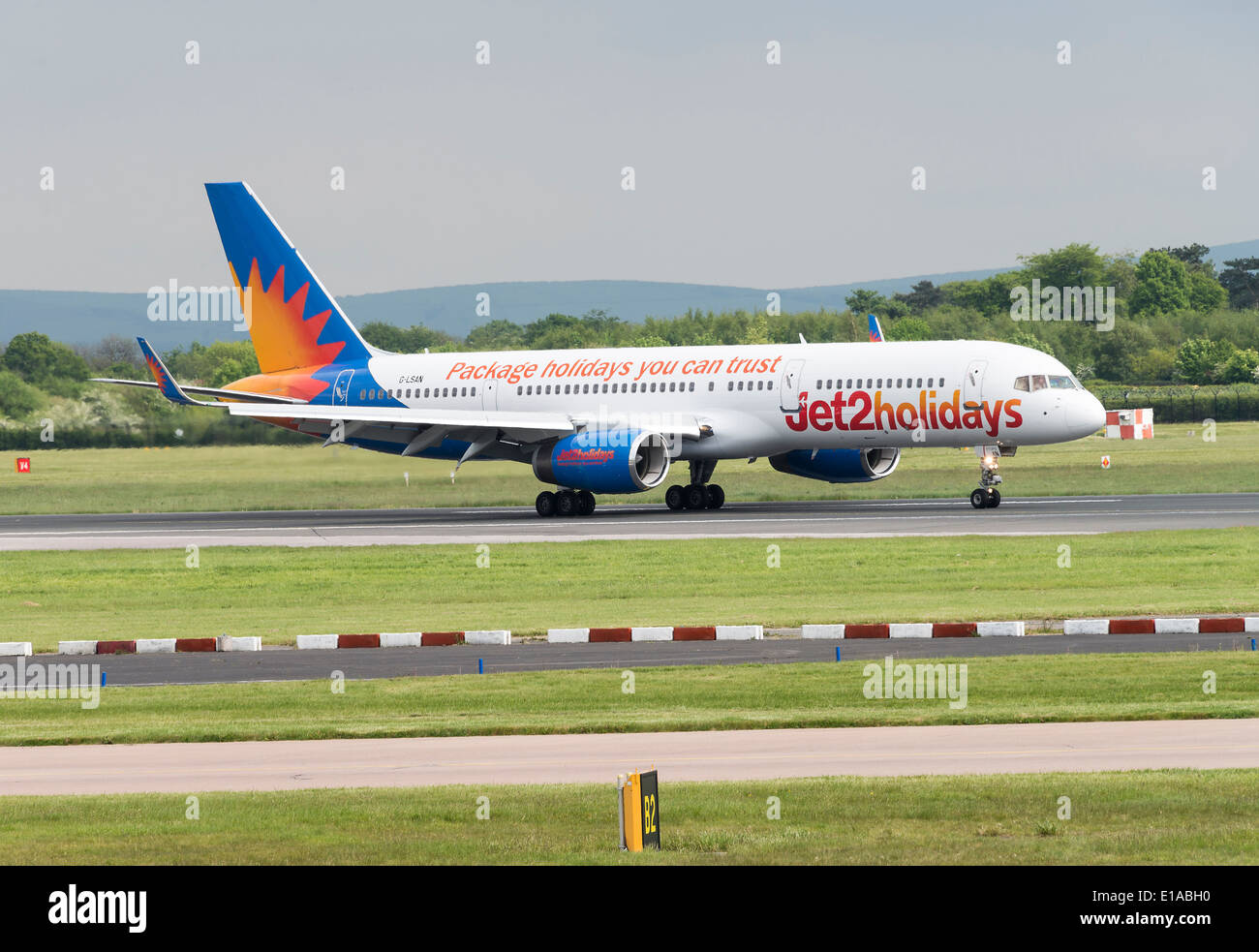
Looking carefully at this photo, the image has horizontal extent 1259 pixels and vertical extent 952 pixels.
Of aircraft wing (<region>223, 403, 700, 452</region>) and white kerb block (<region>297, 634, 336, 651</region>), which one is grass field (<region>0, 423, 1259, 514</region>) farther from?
white kerb block (<region>297, 634, 336, 651</region>)

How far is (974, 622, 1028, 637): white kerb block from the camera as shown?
2448 cm

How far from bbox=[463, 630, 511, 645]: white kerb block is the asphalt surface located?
0.65 feet

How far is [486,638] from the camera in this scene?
2588 cm

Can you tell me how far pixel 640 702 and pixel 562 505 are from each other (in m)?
32.7

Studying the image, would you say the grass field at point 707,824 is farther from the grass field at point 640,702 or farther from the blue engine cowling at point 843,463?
the blue engine cowling at point 843,463

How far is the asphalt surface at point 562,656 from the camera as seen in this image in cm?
2277

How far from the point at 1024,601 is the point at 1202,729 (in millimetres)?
12213

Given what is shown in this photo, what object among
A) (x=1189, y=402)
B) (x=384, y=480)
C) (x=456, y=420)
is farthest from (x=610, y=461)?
(x=1189, y=402)

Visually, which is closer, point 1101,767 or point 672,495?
point 1101,767

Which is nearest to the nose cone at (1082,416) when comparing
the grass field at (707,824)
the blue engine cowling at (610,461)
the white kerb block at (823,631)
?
the blue engine cowling at (610,461)

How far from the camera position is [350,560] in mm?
38625

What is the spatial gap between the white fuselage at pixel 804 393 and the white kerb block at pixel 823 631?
920 inches

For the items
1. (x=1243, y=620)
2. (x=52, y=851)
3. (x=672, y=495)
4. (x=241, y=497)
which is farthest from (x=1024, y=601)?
(x=241, y=497)
